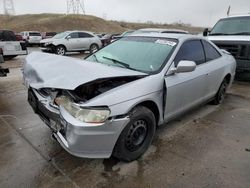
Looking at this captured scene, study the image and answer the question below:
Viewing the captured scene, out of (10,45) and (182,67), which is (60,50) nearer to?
(10,45)

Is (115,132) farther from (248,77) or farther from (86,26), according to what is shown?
(86,26)

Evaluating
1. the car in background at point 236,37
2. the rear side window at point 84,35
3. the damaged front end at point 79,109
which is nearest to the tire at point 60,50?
the rear side window at point 84,35

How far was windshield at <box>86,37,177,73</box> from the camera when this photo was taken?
11.5 ft

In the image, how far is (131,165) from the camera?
120 inches

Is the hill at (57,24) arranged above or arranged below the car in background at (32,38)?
below

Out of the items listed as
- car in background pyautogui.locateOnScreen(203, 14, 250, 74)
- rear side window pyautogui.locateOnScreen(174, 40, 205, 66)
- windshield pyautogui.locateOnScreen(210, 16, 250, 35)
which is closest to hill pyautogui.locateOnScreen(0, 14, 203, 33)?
windshield pyautogui.locateOnScreen(210, 16, 250, 35)

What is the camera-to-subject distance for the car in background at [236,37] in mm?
7363

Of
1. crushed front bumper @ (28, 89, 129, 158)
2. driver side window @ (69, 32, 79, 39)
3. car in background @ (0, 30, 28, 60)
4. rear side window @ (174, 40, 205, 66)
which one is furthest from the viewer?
driver side window @ (69, 32, 79, 39)

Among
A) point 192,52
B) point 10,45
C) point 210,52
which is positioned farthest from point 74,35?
point 192,52

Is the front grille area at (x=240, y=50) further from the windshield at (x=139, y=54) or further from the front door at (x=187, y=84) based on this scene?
the windshield at (x=139, y=54)

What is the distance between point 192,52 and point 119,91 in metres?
1.97

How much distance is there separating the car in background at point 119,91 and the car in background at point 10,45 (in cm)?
867

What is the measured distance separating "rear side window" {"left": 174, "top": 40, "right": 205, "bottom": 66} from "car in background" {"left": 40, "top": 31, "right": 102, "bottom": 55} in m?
12.2

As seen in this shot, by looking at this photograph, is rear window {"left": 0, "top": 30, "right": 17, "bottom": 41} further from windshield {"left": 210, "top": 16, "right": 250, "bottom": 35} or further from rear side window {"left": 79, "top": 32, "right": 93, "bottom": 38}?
windshield {"left": 210, "top": 16, "right": 250, "bottom": 35}
